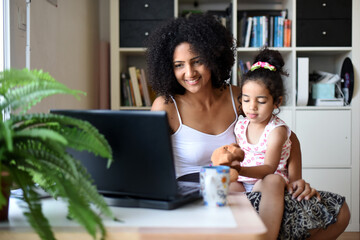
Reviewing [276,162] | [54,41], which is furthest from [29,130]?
[54,41]

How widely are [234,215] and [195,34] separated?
994mm

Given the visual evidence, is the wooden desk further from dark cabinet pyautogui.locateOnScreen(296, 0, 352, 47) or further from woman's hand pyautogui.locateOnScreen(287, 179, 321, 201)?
dark cabinet pyautogui.locateOnScreen(296, 0, 352, 47)

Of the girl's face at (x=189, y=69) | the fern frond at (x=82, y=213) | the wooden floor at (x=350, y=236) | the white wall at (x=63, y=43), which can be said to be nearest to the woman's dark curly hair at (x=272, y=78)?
the girl's face at (x=189, y=69)

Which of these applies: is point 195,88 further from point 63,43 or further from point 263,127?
point 63,43

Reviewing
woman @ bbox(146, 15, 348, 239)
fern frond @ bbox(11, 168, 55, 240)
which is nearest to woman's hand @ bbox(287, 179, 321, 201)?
woman @ bbox(146, 15, 348, 239)

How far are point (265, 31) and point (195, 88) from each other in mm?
1741

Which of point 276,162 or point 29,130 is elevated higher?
point 29,130

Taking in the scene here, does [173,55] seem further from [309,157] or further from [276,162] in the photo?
[309,157]

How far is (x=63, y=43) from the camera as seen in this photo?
2.81m

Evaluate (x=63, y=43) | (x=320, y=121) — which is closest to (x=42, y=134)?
(x=63, y=43)

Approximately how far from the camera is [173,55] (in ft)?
6.07

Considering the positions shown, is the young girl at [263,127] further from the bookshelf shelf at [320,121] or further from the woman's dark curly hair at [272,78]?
the bookshelf shelf at [320,121]

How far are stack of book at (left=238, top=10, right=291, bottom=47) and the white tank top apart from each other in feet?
5.41

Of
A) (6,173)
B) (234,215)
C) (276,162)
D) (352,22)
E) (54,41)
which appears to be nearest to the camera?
(6,173)
